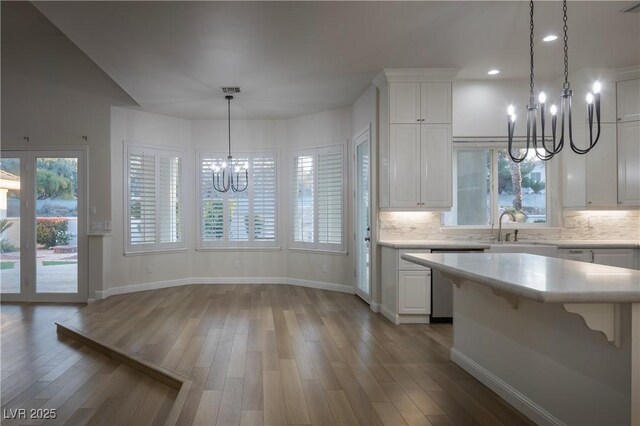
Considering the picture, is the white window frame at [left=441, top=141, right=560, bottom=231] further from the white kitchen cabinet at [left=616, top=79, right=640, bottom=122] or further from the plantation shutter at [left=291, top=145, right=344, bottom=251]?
the plantation shutter at [left=291, top=145, right=344, bottom=251]

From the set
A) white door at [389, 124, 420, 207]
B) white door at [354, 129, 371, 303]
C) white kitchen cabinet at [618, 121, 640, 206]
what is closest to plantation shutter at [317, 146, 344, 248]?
white door at [354, 129, 371, 303]

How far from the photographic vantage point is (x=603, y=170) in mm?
4488

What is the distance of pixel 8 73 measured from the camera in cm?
538

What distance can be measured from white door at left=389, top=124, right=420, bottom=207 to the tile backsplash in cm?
31

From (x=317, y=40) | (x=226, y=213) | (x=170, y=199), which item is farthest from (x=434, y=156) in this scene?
(x=170, y=199)

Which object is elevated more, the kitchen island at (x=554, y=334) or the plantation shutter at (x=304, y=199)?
the plantation shutter at (x=304, y=199)

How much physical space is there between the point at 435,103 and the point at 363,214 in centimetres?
175

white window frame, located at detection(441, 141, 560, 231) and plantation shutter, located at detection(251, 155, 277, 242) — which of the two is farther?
plantation shutter, located at detection(251, 155, 277, 242)

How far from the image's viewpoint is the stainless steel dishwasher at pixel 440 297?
13.8 ft

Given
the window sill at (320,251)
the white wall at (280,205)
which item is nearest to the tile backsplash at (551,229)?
the window sill at (320,251)

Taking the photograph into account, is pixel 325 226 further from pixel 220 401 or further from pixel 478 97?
pixel 220 401

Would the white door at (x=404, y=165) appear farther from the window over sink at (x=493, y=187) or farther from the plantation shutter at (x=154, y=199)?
the plantation shutter at (x=154, y=199)

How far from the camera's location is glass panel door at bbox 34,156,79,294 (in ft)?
18.0

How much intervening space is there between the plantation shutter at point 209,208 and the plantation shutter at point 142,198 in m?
0.80
